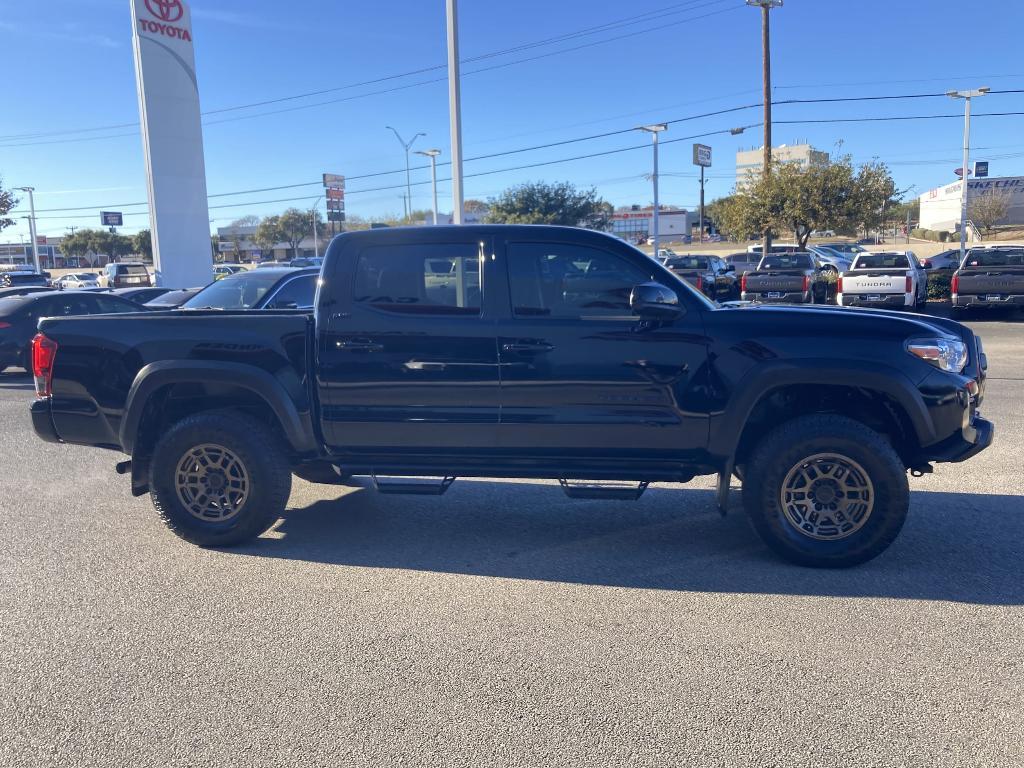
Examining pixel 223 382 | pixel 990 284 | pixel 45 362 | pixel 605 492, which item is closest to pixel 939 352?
pixel 605 492

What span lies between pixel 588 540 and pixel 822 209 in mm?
30110

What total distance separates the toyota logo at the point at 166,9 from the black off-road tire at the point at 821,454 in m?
28.4

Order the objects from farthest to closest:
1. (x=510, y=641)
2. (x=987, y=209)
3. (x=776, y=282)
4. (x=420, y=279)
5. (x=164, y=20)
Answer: (x=987, y=209) < (x=164, y=20) < (x=776, y=282) < (x=420, y=279) < (x=510, y=641)

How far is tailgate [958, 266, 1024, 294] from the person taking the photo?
18.5m

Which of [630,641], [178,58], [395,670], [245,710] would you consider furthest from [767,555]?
[178,58]

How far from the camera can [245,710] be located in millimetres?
3320

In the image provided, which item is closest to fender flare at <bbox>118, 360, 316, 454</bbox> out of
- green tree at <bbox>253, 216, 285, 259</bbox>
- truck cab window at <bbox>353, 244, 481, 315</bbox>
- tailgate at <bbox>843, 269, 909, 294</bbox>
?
truck cab window at <bbox>353, 244, 481, 315</bbox>

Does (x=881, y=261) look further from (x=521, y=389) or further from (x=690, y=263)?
(x=521, y=389)

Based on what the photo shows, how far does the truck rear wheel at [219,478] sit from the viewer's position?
203 inches

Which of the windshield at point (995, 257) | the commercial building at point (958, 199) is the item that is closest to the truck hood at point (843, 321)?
the windshield at point (995, 257)

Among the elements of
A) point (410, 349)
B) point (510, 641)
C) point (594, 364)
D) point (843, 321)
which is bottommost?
point (510, 641)

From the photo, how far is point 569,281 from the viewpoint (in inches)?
196

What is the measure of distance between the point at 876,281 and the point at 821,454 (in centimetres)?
1614

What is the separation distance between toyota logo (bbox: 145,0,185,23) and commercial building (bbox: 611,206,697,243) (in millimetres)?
70456
